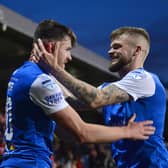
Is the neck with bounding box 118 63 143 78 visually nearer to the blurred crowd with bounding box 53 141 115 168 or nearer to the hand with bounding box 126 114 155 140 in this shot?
the hand with bounding box 126 114 155 140

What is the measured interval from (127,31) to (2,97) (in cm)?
928

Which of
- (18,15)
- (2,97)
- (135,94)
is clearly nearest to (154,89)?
(135,94)

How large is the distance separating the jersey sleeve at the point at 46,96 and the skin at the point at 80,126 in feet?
0.15

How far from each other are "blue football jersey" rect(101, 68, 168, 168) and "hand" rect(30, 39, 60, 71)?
75cm

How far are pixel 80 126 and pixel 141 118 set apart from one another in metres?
0.88

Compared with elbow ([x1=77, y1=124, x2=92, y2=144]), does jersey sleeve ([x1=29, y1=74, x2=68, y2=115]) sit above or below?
above

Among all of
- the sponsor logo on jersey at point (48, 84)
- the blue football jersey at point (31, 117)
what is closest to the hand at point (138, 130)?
the blue football jersey at point (31, 117)

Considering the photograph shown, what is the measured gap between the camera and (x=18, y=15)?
423 inches

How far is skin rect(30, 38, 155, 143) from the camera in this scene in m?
3.92

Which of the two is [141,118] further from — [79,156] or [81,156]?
[81,156]

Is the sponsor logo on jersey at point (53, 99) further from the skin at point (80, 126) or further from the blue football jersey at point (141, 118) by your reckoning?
the blue football jersey at point (141, 118)

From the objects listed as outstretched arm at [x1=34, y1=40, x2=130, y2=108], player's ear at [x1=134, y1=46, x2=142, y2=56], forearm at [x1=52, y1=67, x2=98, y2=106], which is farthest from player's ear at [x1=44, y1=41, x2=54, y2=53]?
player's ear at [x1=134, y1=46, x2=142, y2=56]

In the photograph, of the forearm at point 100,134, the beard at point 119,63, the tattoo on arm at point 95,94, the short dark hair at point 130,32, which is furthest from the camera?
the short dark hair at point 130,32

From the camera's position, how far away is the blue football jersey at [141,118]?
4.71 meters
